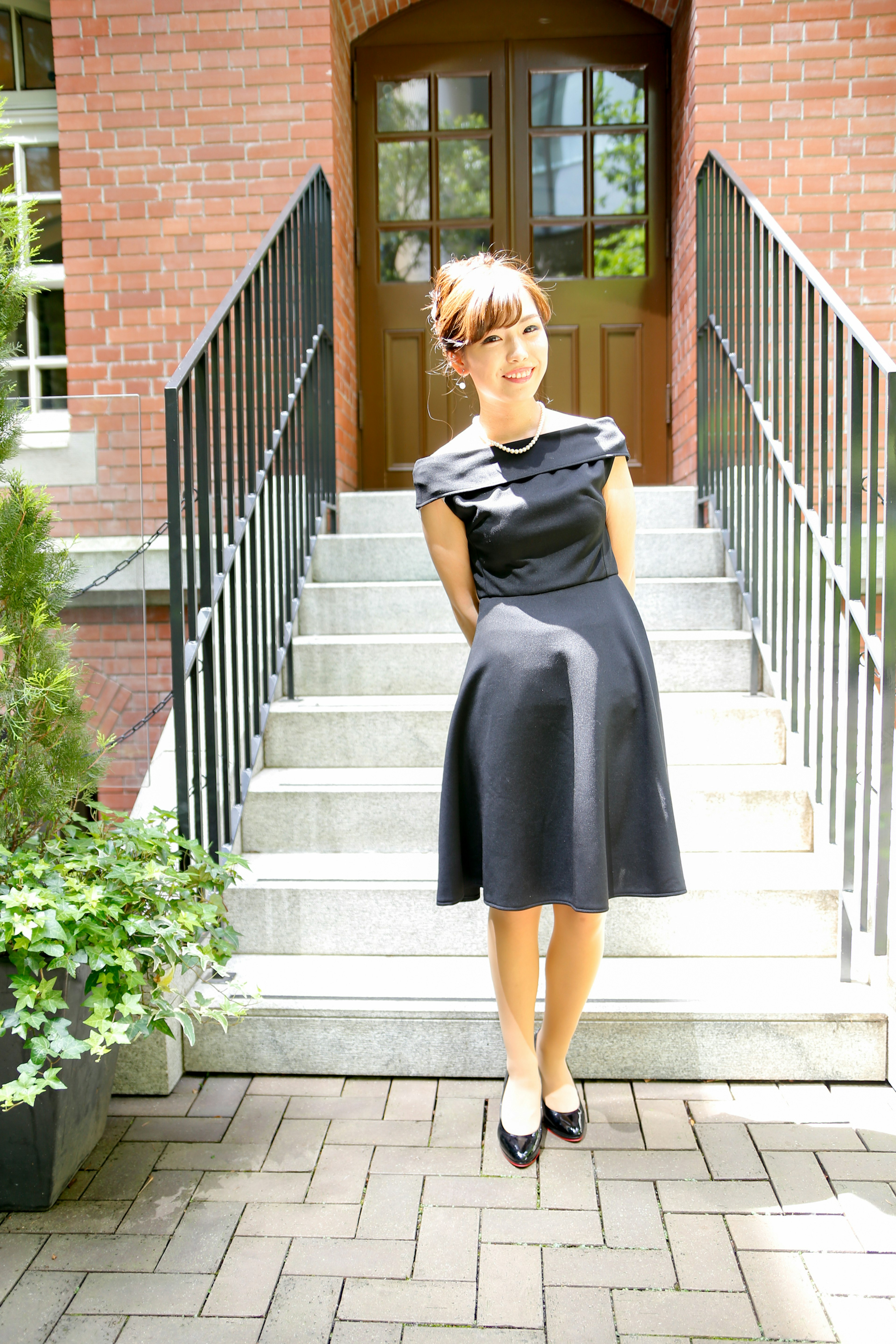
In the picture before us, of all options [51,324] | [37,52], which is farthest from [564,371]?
[37,52]

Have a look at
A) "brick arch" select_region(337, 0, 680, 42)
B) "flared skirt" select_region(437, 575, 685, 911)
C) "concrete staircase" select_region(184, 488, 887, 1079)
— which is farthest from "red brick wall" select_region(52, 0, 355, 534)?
"flared skirt" select_region(437, 575, 685, 911)

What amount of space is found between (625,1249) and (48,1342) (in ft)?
3.11

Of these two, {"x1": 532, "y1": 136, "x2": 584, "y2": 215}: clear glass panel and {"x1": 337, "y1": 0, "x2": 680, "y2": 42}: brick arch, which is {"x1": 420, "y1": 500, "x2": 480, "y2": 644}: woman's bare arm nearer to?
{"x1": 532, "y1": 136, "x2": 584, "y2": 215}: clear glass panel

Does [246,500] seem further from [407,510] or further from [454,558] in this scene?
[407,510]

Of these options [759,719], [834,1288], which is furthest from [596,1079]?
[759,719]

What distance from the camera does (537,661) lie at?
1892 millimetres

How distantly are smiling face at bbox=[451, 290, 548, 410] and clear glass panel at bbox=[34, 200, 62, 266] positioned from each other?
3925mm

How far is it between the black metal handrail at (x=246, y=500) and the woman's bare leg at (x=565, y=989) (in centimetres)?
96

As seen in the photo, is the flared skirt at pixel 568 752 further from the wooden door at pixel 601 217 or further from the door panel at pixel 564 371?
the door panel at pixel 564 371

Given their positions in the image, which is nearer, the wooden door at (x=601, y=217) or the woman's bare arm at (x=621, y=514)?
the woman's bare arm at (x=621, y=514)

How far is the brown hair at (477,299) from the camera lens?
1818 millimetres

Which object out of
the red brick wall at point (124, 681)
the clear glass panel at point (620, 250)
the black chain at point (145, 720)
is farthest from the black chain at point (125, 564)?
the clear glass panel at point (620, 250)

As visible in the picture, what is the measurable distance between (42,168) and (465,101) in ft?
6.96

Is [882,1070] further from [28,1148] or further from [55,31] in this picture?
[55,31]
